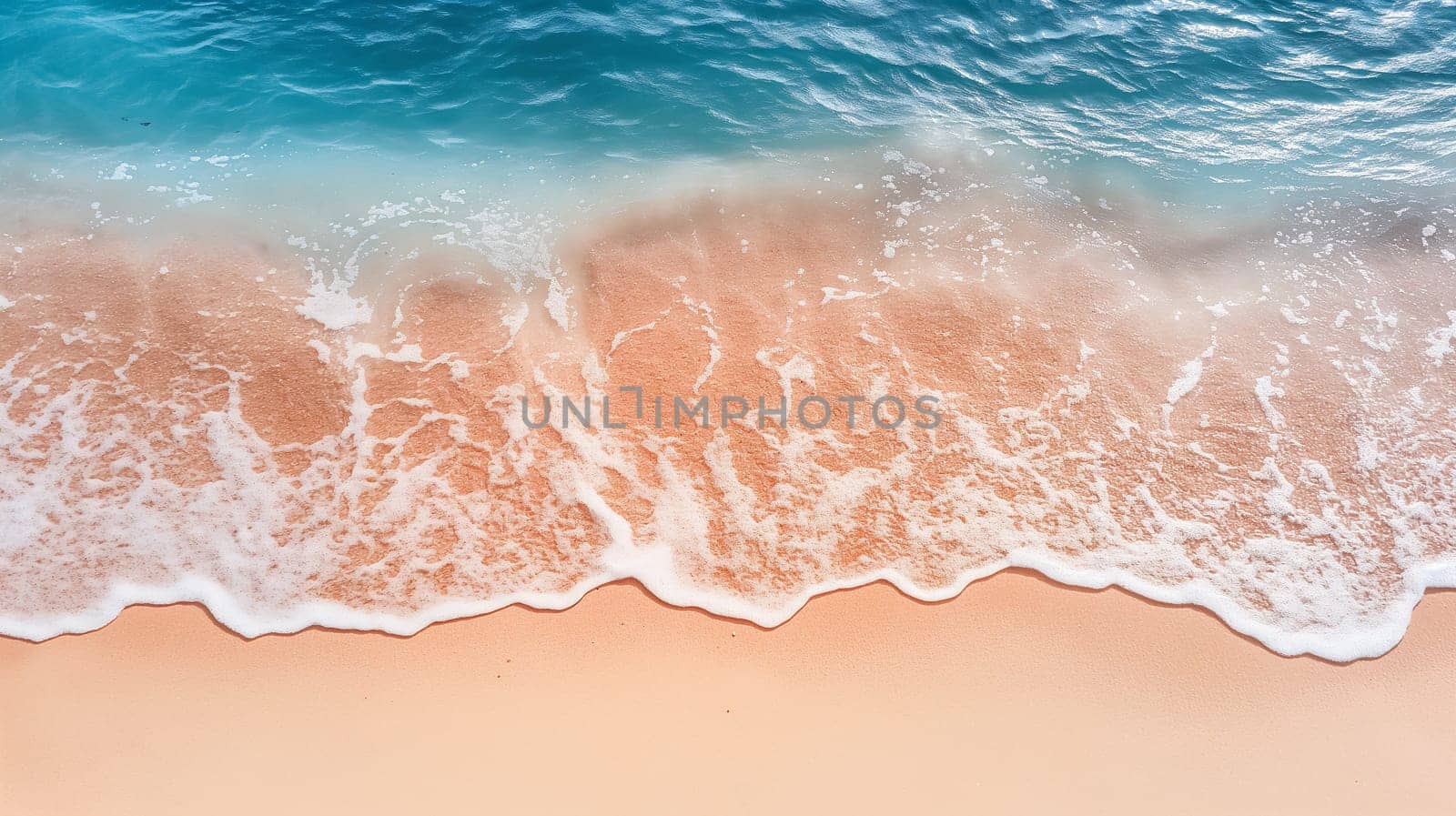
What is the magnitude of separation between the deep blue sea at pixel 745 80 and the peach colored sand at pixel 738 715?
17.9 feet

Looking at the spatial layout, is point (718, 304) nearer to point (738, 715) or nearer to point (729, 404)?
point (729, 404)

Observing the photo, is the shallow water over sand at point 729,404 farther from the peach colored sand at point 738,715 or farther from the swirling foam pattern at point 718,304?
the peach colored sand at point 738,715

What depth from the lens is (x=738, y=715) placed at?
3873 mm

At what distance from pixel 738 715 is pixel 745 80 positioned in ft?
24.4

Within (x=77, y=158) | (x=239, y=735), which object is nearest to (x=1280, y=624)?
(x=239, y=735)

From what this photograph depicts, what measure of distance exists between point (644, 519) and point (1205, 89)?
8959 mm

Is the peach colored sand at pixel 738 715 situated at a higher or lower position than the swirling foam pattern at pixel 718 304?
lower

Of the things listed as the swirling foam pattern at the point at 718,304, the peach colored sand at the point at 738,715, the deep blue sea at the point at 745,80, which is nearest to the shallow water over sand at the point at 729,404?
the swirling foam pattern at the point at 718,304

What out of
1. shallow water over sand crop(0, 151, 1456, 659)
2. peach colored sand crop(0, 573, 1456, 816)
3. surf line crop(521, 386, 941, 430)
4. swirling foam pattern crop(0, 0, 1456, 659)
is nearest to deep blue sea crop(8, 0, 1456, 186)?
swirling foam pattern crop(0, 0, 1456, 659)

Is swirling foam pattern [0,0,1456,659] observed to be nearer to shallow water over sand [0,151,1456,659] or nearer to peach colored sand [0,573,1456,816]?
shallow water over sand [0,151,1456,659]

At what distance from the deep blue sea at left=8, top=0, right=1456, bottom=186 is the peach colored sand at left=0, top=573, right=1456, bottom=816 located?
547 centimetres

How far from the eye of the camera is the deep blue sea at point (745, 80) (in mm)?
8078

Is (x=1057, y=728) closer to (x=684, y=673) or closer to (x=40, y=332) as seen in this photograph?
(x=684, y=673)

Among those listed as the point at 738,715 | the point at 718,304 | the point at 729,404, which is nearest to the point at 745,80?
the point at 718,304
